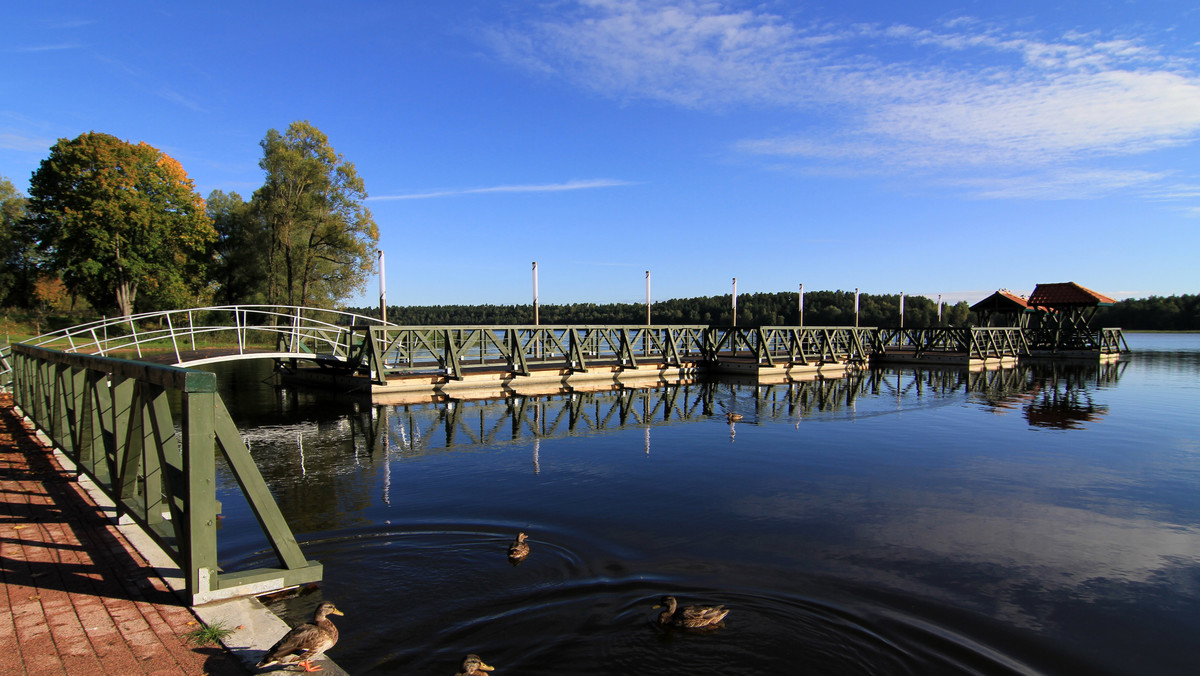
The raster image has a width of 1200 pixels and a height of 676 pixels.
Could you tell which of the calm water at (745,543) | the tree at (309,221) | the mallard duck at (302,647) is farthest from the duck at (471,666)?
the tree at (309,221)

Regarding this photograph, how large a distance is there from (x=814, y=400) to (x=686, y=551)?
53.0 ft

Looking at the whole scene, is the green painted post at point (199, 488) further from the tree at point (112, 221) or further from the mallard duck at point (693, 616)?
the tree at point (112, 221)

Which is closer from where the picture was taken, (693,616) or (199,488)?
(199,488)

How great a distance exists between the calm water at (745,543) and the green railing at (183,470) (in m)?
0.73

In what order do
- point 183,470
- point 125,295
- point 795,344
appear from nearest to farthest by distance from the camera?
point 183,470 → point 795,344 → point 125,295

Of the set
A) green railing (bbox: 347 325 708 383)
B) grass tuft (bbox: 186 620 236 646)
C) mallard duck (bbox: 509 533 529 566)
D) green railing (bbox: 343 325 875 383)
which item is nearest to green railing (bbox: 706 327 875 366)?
green railing (bbox: 343 325 875 383)

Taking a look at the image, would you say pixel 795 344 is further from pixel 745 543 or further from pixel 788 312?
pixel 788 312

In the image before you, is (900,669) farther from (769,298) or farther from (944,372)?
(769,298)

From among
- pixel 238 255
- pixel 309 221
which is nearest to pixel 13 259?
pixel 238 255

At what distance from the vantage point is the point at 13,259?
164 feet

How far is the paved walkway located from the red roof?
55.0 m

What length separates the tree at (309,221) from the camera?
3834 cm

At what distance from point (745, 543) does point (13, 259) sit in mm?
64929

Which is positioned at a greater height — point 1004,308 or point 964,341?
point 1004,308
